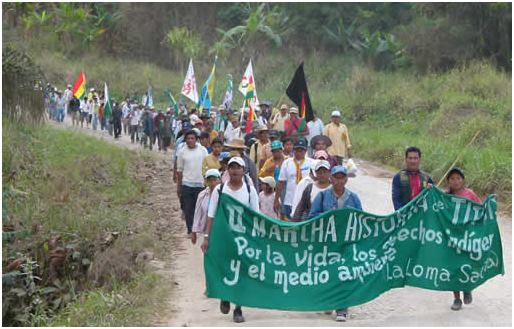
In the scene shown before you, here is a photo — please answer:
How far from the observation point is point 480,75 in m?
26.2

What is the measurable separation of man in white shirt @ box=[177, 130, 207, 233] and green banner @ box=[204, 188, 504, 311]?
139 inches

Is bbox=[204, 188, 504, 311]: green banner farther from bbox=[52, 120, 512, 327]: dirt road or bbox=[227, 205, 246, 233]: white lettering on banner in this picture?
bbox=[52, 120, 512, 327]: dirt road

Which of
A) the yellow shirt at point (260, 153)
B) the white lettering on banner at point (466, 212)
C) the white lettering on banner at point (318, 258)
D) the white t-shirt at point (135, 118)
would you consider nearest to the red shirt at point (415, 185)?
the white lettering on banner at point (466, 212)

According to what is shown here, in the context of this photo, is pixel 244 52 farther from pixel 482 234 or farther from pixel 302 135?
pixel 482 234

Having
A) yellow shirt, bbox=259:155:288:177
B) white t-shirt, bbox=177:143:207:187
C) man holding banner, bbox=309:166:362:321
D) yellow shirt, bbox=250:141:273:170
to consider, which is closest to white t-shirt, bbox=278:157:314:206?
yellow shirt, bbox=259:155:288:177

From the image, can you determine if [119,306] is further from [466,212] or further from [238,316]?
[466,212]

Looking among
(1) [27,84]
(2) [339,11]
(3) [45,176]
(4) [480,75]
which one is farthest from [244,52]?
(1) [27,84]

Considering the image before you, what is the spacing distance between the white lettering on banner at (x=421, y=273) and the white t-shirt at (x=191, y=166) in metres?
3.72

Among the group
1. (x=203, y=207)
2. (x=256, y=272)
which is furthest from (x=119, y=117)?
(x=256, y=272)

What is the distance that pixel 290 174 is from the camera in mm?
9875

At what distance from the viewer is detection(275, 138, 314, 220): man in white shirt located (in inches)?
388

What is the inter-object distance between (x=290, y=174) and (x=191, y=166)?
1.52 metres

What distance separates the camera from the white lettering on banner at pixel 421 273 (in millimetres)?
7738

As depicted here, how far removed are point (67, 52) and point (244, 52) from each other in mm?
9310
